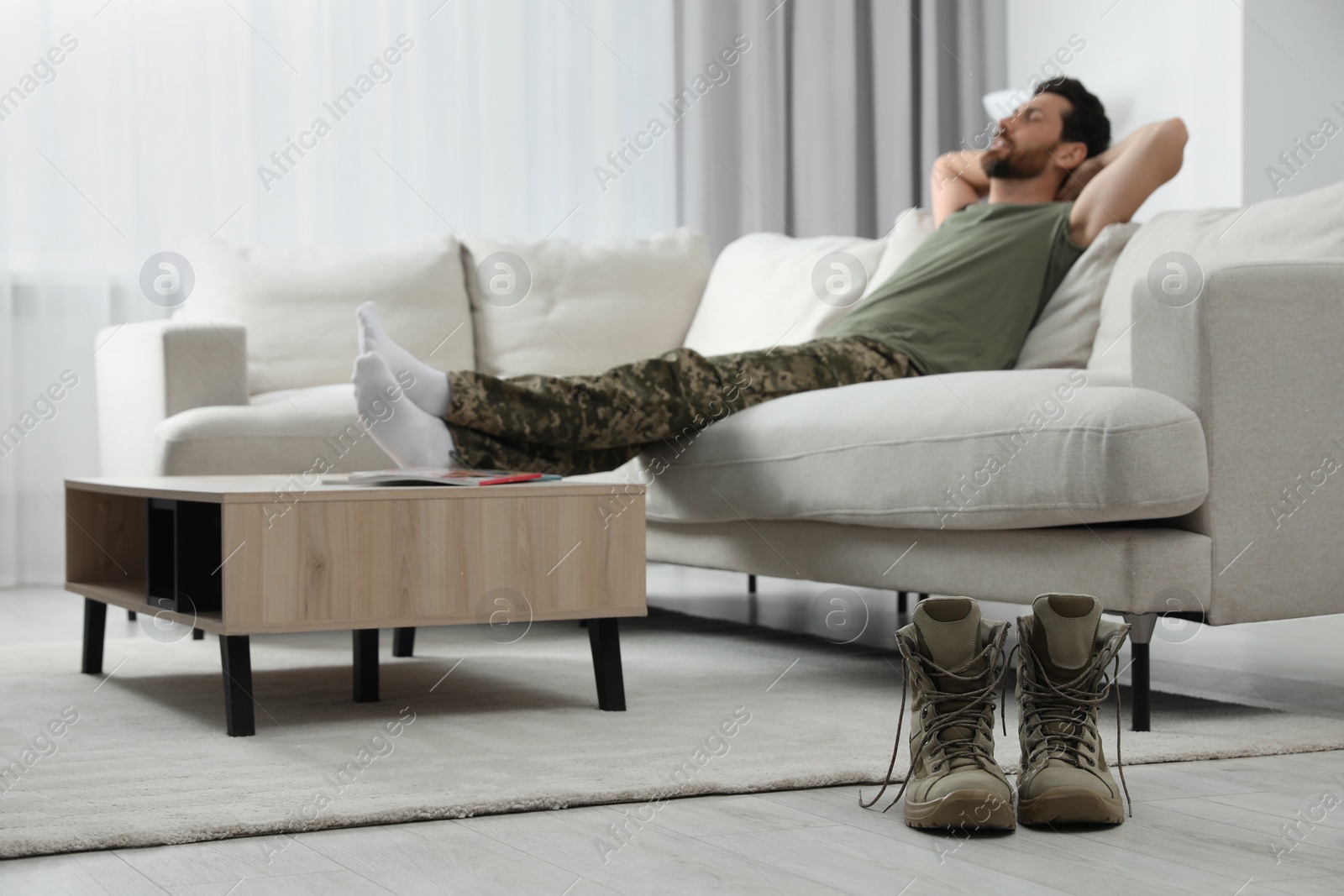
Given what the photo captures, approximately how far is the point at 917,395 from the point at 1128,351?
523 millimetres

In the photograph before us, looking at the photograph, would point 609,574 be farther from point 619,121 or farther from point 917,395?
point 619,121

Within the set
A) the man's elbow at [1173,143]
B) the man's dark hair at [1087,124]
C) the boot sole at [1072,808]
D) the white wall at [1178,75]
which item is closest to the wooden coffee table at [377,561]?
the boot sole at [1072,808]

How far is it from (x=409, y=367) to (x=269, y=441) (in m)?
0.78

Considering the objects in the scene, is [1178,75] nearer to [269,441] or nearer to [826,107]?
[826,107]

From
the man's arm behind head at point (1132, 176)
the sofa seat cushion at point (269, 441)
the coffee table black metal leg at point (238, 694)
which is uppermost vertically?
the man's arm behind head at point (1132, 176)

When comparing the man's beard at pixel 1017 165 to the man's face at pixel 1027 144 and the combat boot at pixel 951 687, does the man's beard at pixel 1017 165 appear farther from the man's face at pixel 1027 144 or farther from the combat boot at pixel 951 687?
the combat boot at pixel 951 687

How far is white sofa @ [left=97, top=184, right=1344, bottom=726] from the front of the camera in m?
1.69

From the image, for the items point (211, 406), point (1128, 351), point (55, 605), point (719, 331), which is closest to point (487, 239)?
point (719, 331)

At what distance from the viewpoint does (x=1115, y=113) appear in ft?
13.7

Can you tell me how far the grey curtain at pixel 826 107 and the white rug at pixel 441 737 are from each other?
8.20ft

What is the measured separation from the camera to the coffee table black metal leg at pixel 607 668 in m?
1.82

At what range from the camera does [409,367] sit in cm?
207

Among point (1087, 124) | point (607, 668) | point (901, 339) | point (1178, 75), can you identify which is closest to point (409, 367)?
point (607, 668)

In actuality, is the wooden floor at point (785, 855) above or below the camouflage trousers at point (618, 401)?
below
